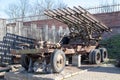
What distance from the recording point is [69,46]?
10.7 m

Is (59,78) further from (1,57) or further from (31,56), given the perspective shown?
(1,57)

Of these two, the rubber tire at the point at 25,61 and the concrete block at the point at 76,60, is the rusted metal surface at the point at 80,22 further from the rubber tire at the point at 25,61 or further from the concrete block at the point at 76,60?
the rubber tire at the point at 25,61

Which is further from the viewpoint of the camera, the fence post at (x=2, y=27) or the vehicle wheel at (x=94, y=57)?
the vehicle wheel at (x=94, y=57)

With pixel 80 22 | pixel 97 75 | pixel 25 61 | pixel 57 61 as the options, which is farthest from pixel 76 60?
pixel 25 61

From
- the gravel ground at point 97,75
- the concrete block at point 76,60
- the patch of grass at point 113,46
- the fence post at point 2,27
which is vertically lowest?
the gravel ground at point 97,75

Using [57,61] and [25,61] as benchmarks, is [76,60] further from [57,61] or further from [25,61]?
[25,61]

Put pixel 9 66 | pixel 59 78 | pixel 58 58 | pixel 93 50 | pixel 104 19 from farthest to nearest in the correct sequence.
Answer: pixel 104 19
pixel 93 50
pixel 9 66
pixel 58 58
pixel 59 78

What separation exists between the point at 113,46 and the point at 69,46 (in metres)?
5.11

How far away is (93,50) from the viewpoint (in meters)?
11.5

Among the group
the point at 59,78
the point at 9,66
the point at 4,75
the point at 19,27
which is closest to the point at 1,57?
the point at 9,66

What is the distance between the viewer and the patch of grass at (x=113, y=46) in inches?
567

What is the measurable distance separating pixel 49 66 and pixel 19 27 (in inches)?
185

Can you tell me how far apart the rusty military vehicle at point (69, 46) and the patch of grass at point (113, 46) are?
1987 mm

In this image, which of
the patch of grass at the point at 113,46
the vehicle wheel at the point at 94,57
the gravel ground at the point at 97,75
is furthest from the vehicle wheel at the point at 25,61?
the patch of grass at the point at 113,46
